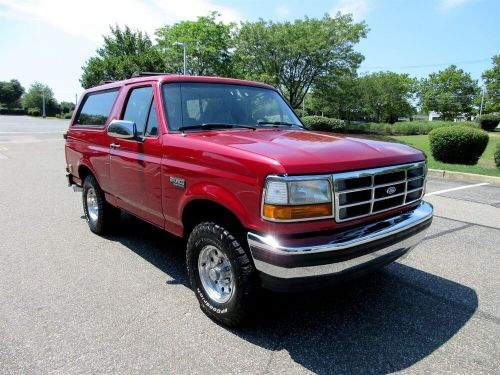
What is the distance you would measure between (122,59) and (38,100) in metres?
87.9

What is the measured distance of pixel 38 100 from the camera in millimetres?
103688

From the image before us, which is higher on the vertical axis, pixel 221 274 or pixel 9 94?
pixel 9 94

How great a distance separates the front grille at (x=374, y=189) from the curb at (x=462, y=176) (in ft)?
26.7

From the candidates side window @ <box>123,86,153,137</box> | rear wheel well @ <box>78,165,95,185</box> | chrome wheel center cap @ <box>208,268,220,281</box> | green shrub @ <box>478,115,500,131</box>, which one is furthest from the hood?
green shrub @ <box>478,115,500,131</box>

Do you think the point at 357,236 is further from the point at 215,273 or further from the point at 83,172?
the point at 83,172

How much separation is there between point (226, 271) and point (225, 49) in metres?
35.2

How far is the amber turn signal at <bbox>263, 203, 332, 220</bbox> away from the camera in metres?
2.45

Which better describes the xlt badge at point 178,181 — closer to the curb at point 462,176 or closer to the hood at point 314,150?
the hood at point 314,150

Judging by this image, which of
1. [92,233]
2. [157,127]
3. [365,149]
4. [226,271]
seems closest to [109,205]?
[92,233]

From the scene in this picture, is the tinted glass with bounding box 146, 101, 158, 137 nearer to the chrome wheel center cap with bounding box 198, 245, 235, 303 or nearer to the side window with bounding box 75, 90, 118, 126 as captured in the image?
the side window with bounding box 75, 90, 118, 126

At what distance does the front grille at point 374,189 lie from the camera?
2.59 meters

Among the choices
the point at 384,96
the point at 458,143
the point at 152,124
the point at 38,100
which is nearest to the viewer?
the point at 152,124

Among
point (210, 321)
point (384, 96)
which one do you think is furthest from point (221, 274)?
point (384, 96)

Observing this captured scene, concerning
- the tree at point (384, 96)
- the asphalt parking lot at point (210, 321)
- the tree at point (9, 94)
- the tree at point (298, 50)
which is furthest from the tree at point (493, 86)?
the tree at point (9, 94)
